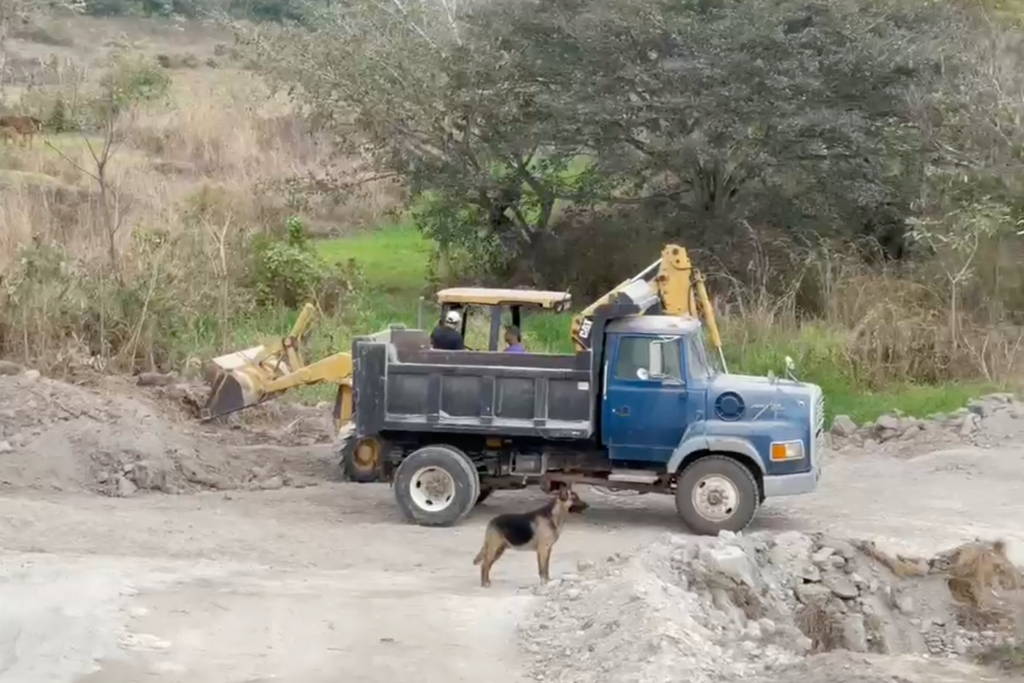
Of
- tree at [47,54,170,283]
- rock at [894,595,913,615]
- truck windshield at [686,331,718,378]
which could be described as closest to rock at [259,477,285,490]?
truck windshield at [686,331,718,378]

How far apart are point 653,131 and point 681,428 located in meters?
11.7

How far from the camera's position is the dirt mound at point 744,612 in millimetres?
10711

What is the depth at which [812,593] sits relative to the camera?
44.8ft

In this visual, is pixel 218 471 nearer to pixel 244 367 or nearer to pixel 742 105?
pixel 244 367

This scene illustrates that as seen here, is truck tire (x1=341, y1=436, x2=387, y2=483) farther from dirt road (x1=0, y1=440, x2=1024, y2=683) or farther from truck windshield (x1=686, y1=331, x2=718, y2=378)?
truck windshield (x1=686, y1=331, x2=718, y2=378)

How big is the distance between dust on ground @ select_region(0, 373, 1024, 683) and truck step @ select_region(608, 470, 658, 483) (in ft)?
1.81

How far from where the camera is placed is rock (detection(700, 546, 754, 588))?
12789mm

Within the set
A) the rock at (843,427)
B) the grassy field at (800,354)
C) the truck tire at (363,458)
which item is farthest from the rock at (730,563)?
the rock at (843,427)

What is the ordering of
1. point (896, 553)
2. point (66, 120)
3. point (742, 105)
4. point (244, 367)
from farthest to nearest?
point (66, 120)
point (742, 105)
point (244, 367)
point (896, 553)

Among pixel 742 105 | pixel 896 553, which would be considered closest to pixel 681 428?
pixel 896 553

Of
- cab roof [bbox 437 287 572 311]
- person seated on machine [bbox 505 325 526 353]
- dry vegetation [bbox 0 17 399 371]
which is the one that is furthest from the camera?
dry vegetation [bbox 0 17 399 371]

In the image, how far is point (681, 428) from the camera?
618 inches

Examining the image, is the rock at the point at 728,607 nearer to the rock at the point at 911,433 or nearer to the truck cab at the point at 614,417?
the truck cab at the point at 614,417

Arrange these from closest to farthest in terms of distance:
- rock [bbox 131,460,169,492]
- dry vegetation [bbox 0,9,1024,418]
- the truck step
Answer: the truck step → rock [bbox 131,460,169,492] → dry vegetation [bbox 0,9,1024,418]
